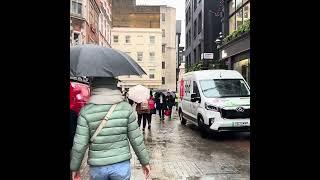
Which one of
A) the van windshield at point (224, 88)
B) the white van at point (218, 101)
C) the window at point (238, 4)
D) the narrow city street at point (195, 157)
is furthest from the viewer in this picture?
the window at point (238, 4)

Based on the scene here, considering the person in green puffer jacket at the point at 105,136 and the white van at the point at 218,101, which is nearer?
the person in green puffer jacket at the point at 105,136

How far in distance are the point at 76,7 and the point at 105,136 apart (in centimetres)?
2904

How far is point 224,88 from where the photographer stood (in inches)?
589

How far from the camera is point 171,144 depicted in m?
13.0

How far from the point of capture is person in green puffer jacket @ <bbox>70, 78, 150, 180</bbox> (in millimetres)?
4117

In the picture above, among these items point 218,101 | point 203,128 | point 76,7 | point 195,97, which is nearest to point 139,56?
point 76,7

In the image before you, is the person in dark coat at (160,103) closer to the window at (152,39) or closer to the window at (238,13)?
the window at (238,13)

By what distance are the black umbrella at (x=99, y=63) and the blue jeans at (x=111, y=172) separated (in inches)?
33.4

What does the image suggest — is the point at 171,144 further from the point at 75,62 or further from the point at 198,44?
the point at 198,44

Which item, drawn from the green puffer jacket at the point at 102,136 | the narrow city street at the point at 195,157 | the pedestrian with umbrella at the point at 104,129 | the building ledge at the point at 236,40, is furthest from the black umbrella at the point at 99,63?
the building ledge at the point at 236,40

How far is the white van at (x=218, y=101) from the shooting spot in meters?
13.5

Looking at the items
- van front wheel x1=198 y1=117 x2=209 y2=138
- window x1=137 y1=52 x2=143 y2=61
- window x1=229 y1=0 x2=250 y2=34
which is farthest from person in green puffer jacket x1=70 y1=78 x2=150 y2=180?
window x1=137 y1=52 x2=143 y2=61

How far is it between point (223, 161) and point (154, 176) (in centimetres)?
225

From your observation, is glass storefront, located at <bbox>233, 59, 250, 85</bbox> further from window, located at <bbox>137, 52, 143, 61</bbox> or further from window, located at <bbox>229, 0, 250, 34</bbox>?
window, located at <bbox>137, 52, 143, 61</bbox>
